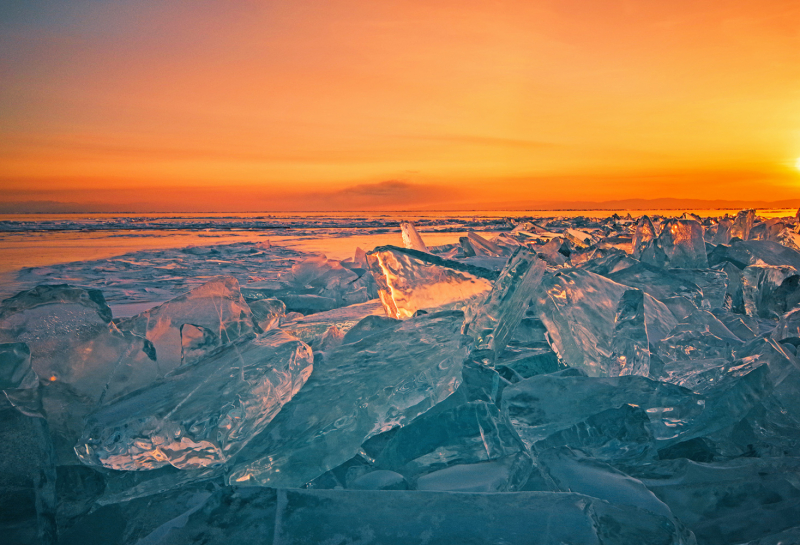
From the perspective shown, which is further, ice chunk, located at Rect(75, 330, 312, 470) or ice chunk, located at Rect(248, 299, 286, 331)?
ice chunk, located at Rect(248, 299, 286, 331)

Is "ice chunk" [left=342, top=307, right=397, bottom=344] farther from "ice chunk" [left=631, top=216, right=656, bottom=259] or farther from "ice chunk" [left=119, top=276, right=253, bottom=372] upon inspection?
"ice chunk" [left=631, top=216, right=656, bottom=259]

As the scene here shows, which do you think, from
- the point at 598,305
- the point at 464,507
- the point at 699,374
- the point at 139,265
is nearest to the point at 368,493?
the point at 464,507

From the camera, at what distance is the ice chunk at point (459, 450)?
914 mm

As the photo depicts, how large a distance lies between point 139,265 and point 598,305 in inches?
219

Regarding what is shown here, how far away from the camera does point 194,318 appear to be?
1.53 m

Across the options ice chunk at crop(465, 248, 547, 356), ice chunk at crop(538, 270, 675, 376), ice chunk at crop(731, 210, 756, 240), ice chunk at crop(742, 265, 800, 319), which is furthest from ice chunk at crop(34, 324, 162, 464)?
ice chunk at crop(731, 210, 756, 240)

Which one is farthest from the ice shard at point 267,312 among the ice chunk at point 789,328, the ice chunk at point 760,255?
the ice chunk at point 760,255

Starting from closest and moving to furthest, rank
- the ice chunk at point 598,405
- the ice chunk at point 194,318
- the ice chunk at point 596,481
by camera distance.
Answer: the ice chunk at point 596,481
the ice chunk at point 598,405
the ice chunk at point 194,318

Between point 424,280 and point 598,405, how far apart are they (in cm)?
75

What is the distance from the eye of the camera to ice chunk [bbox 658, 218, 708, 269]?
338 centimetres

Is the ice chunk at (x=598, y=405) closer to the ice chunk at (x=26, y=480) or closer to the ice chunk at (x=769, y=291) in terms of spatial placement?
the ice chunk at (x=26, y=480)

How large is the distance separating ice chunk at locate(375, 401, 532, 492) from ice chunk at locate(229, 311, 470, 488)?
0.16 feet

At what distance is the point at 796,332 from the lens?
1.43 meters

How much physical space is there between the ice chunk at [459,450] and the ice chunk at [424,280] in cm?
59
